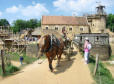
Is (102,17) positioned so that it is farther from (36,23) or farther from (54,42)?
(36,23)

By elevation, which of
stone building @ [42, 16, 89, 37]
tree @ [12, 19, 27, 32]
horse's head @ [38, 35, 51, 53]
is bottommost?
horse's head @ [38, 35, 51, 53]

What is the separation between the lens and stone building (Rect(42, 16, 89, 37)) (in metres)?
39.6

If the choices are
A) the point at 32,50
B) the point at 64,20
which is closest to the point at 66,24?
the point at 64,20

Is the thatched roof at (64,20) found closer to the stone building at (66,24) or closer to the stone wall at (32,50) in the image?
the stone building at (66,24)

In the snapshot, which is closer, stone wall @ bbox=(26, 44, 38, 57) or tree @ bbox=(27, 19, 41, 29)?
stone wall @ bbox=(26, 44, 38, 57)

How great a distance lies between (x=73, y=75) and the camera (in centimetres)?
727

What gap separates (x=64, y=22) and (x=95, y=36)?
1444cm

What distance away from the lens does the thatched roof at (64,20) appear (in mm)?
40062

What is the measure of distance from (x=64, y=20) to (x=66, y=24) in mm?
1892

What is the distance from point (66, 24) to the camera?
131 ft

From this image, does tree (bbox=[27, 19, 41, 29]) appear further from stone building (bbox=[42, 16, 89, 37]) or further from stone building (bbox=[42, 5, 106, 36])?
stone building (bbox=[42, 5, 106, 36])

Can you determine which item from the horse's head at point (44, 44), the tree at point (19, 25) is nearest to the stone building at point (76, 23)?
the horse's head at point (44, 44)

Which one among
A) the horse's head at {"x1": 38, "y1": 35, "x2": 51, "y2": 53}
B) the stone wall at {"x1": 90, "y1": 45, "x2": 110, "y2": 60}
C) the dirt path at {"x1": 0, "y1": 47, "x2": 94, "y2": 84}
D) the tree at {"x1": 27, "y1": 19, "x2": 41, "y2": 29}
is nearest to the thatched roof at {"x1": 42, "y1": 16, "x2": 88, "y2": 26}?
the stone wall at {"x1": 90, "y1": 45, "x2": 110, "y2": 60}

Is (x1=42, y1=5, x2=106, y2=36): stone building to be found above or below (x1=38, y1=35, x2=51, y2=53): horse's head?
above
